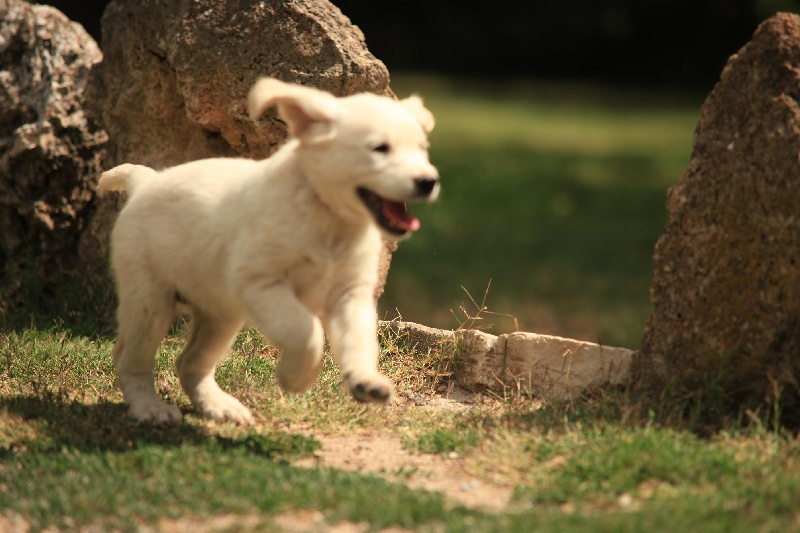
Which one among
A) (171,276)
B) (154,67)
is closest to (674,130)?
(154,67)

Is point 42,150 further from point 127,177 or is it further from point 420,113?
point 420,113

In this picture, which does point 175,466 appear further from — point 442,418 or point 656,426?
point 656,426

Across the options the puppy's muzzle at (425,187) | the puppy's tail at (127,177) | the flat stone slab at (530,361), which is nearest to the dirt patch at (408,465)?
the flat stone slab at (530,361)

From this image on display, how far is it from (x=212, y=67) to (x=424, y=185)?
2486 millimetres

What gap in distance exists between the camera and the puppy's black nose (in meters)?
4.34

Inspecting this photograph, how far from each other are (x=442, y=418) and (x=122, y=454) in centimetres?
170

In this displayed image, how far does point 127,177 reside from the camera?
17.9 feet

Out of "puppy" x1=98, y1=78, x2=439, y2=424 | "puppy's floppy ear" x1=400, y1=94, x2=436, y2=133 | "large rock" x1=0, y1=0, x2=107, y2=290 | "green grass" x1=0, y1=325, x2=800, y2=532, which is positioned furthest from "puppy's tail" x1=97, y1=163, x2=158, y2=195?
"large rock" x1=0, y1=0, x2=107, y2=290

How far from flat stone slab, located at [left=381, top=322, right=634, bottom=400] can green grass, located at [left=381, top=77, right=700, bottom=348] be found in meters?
1.89

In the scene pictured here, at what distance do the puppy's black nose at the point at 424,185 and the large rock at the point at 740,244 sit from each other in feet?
4.84

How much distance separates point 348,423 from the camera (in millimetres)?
5160

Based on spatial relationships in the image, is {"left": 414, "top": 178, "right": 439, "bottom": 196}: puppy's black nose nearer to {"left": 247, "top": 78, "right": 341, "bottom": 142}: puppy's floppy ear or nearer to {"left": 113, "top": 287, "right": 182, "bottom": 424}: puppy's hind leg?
{"left": 247, "top": 78, "right": 341, "bottom": 142}: puppy's floppy ear

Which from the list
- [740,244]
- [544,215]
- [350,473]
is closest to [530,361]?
[740,244]

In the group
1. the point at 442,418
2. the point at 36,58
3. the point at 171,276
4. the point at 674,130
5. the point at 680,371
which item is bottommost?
the point at 674,130
